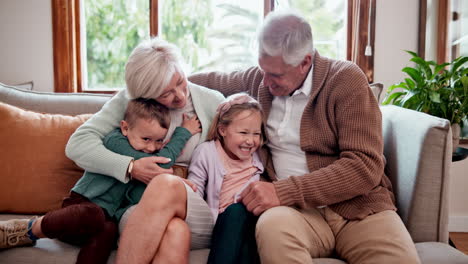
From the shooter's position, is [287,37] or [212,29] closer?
[287,37]

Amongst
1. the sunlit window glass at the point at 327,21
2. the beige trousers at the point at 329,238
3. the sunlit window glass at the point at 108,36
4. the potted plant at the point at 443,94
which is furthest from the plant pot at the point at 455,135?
the sunlit window glass at the point at 108,36

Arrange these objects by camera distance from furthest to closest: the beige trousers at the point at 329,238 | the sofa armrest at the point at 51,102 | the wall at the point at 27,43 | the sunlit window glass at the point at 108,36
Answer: the sunlit window glass at the point at 108,36
the wall at the point at 27,43
the sofa armrest at the point at 51,102
the beige trousers at the point at 329,238

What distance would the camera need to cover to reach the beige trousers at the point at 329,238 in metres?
1.20

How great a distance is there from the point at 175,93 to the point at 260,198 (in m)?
0.56

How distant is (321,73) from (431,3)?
1.50 m

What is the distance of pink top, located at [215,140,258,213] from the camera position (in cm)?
155

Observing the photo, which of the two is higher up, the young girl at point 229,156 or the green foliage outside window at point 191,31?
the green foliage outside window at point 191,31

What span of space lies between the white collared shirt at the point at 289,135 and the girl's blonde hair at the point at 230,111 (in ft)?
0.22

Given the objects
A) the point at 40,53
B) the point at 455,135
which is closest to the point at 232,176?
the point at 455,135

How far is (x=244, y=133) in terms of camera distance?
158 centimetres

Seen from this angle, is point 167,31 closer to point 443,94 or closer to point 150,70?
point 150,70

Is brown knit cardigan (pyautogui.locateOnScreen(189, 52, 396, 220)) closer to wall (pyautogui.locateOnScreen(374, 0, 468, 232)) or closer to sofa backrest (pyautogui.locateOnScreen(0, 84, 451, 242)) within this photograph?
sofa backrest (pyautogui.locateOnScreen(0, 84, 451, 242))

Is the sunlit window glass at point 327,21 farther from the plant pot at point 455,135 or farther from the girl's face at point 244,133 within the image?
the girl's face at point 244,133

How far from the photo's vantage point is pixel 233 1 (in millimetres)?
2990
